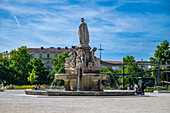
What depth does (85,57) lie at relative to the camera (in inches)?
1001

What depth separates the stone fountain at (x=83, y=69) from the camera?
2438 centimetres

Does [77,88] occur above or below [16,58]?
below

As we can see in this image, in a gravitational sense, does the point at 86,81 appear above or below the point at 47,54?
below

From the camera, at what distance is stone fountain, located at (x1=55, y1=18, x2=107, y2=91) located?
2438 centimetres

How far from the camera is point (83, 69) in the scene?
2472 cm

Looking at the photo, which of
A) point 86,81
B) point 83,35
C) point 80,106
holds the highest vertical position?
point 83,35

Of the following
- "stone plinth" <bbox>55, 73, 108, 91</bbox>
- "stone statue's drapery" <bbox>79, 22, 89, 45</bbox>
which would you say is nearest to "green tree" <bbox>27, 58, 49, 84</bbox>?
"stone statue's drapery" <bbox>79, 22, 89, 45</bbox>

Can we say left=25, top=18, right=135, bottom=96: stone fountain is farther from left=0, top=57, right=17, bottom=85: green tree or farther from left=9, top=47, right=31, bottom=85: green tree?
left=9, top=47, right=31, bottom=85: green tree

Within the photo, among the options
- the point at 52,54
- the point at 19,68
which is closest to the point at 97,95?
the point at 19,68

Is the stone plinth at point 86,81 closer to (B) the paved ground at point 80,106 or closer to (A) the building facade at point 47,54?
→ (B) the paved ground at point 80,106

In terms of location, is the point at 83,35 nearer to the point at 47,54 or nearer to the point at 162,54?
the point at 162,54

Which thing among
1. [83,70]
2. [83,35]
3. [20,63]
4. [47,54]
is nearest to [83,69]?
[83,70]

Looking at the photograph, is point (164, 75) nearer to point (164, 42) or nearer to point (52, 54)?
point (164, 42)

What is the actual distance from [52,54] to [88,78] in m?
93.7
